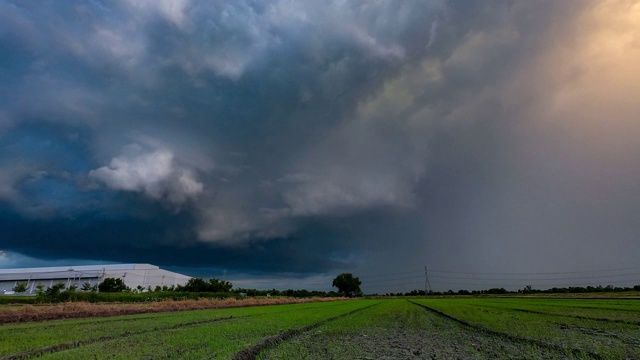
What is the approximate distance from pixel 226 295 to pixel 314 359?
8727 cm

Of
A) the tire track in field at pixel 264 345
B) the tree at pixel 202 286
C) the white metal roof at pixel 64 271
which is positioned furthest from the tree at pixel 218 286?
the tire track in field at pixel 264 345

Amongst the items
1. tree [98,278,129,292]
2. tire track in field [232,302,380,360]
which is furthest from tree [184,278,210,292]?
tire track in field [232,302,380,360]

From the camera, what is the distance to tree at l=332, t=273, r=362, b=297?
161 metres

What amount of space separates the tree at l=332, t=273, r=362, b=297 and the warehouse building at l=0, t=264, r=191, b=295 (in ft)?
239

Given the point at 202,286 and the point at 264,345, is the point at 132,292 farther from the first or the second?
the point at 264,345

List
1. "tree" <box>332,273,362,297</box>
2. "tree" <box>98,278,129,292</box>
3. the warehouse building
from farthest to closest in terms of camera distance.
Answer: "tree" <box>332,273,362,297</box> < the warehouse building < "tree" <box>98,278,129,292</box>

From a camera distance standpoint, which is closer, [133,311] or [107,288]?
[133,311]

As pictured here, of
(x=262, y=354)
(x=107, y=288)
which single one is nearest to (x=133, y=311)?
(x=262, y=354)

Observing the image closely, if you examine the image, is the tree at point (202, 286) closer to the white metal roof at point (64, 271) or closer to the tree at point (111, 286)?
the tree at point (111, 286)

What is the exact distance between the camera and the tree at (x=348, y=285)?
16094 cm

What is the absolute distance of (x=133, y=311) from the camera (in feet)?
105

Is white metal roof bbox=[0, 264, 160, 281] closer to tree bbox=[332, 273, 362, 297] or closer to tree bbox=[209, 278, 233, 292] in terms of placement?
tree bbox=[209, 278, 233, 292]

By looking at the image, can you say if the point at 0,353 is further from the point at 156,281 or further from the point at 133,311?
the point at 156,281

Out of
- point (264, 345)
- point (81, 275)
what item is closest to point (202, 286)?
point (81, 275)
